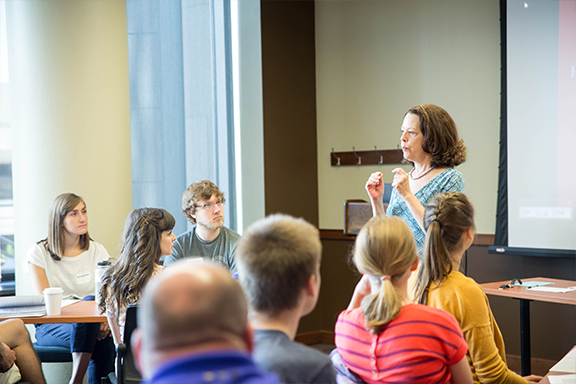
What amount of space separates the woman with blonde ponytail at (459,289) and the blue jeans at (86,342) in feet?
6.36

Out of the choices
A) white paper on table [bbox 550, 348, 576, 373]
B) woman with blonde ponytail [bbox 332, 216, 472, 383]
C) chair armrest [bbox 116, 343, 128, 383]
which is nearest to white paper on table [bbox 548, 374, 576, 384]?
white paper on table [bbox 550, 348, 576, 373]

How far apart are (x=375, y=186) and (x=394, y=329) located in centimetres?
98

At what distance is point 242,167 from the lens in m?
4.50

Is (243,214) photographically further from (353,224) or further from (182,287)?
(182,287)

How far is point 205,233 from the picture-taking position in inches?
124

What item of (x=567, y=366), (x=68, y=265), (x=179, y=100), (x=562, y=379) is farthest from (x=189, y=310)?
(x=179, y=100)

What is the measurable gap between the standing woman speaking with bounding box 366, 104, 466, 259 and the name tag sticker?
1.86 metres

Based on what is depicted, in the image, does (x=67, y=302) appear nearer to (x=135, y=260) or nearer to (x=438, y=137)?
(x=135, y=260)

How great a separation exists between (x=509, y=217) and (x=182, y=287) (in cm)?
349

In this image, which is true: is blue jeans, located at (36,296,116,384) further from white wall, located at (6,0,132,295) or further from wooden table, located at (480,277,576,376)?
wooden table, located at (480,277,576,376)

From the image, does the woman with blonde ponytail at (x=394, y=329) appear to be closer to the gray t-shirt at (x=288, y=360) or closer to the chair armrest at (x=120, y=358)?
the gray t-shirt at (x=288, y=360)

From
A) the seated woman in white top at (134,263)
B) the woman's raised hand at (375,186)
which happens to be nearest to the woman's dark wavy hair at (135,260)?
the seated woman in white top at (134,263)

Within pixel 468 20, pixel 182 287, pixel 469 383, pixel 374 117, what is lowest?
pixel 469 383

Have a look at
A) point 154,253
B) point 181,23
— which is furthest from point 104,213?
point 181,23
